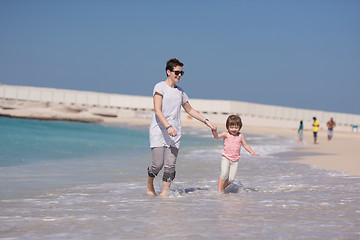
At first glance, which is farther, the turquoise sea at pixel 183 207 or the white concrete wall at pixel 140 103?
the white concrete wall at pixel 140 103

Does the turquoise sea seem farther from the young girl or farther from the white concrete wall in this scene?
the white concrete wall

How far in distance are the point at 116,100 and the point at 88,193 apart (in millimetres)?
62600

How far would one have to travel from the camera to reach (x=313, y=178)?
8.25m

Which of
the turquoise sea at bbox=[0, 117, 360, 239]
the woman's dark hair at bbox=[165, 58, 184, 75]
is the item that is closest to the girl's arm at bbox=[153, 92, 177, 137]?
the woman's dark hair at bbox=[165, 58, 184, 75]

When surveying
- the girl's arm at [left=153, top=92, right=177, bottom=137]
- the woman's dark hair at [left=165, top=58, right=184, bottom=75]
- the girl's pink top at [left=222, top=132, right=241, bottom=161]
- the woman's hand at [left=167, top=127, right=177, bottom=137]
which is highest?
the woman's dark hair at [left=165, top=58, right=184, bottom=75]

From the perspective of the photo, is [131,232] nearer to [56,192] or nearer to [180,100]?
[180,100]

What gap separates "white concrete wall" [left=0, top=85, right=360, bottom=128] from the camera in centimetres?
6619

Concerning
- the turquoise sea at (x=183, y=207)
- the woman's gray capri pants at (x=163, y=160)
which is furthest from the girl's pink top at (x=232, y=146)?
the woman's gray capri pants at (x=163, y=160)

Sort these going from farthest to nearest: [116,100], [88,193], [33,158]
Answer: [116,100] → [33,158] → [88,193]

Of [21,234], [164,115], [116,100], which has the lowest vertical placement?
[21,234]

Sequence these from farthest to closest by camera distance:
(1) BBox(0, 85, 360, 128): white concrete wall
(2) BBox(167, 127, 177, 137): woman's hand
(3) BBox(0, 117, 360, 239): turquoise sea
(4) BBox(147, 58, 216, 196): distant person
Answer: (1) BBox(0, 85, 360, 128): white concrete wall → (4) BBox(147, 58, 216, 196): distant person → (2) BBox(167, 127, 177, 137): woman's hand → (3) BBox(0, 117, 360, 239): turquoise sea

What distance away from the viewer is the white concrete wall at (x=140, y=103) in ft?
217

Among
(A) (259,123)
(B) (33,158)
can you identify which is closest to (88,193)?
(B) (33,158)

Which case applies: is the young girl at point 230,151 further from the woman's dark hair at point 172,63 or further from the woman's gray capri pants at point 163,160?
the woman's dark hair at point 172,63
